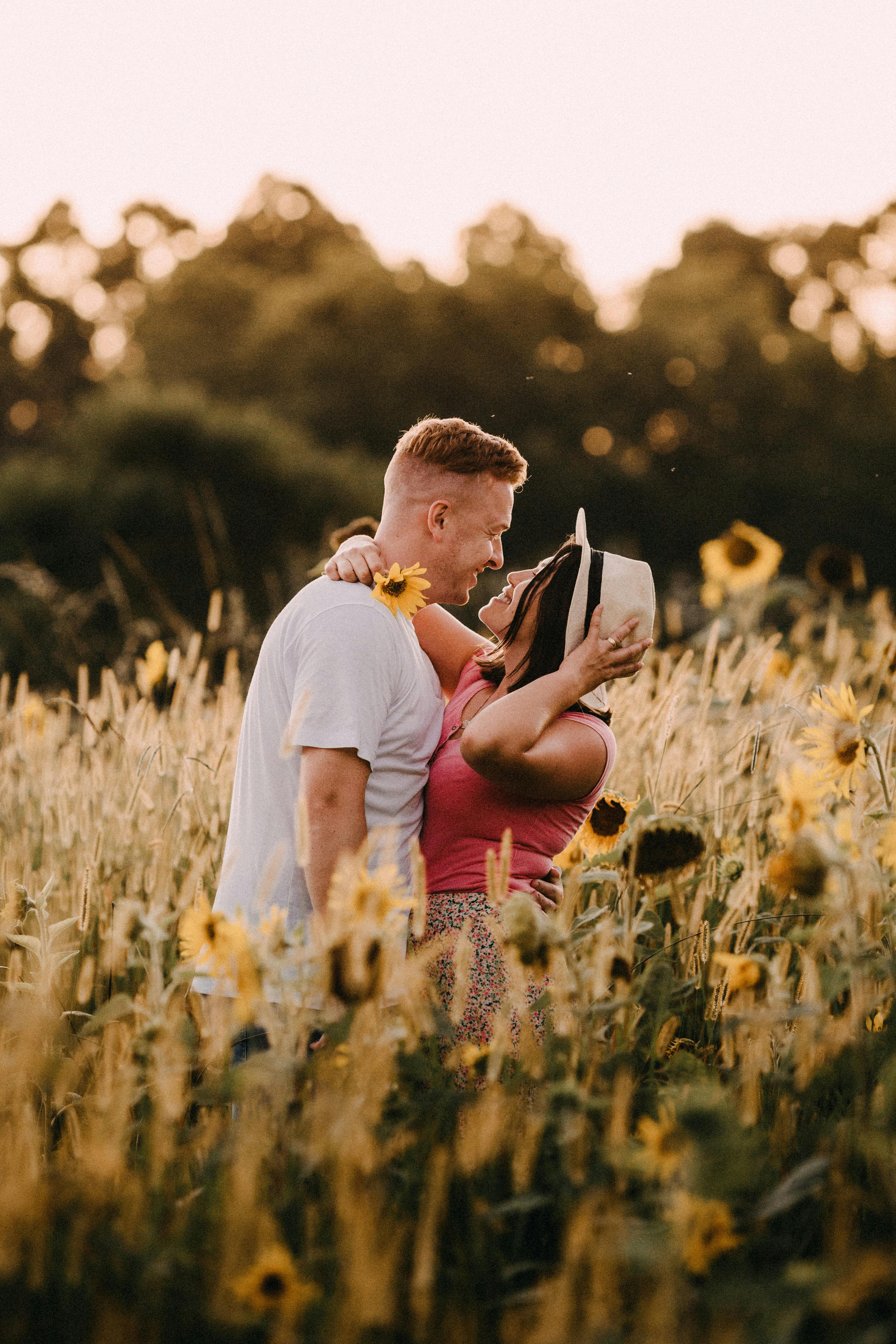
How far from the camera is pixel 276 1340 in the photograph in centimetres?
109

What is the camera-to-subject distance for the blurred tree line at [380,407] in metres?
11.6

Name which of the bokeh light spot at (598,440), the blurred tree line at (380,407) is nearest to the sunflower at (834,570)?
the blurred tree line at (380,407)

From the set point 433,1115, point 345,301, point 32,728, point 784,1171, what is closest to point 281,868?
point 433,1115

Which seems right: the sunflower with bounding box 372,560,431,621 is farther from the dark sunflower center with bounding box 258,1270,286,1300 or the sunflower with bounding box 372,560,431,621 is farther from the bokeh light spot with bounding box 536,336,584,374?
the bokeh light spot with bounding box 536,336,584,374

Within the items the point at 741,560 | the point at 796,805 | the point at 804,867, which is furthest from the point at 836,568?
the point at 804,867

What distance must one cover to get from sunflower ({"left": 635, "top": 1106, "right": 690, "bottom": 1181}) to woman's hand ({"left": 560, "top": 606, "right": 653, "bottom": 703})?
0.90 m

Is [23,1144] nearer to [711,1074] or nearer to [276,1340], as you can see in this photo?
[276,1340]

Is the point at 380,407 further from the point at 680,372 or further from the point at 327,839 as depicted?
the point at 327,839

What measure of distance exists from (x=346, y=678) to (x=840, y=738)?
0.84 metres

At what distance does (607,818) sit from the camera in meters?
2.10

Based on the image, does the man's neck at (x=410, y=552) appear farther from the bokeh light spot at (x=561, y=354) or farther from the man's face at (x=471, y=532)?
the bokeh light spot at (x=561, y=354)

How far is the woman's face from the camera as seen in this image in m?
2.27

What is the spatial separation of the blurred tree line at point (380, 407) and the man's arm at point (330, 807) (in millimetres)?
2494

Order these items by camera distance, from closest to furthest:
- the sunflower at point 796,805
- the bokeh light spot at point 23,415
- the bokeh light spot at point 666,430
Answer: the sunflower at point 796,805 < the bokeh light spot at point 666,430 < the bokeh light spot at point 23,415
